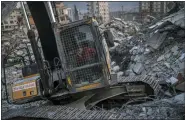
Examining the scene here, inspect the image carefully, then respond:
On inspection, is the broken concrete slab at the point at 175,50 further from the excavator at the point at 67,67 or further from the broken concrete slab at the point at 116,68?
the excavator at the point at 67,67

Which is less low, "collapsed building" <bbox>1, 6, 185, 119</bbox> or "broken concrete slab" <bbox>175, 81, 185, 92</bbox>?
"collapsed building" <bbox>1, 6, 185, 119</bbox>

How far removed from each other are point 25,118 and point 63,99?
80cm

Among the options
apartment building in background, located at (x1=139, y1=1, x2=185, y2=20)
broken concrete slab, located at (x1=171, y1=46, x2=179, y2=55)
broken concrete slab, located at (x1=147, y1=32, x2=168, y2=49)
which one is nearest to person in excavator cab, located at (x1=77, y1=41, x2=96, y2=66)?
broken concrete slab, located at (x1=171, y1=46, x2=179, y2=55)

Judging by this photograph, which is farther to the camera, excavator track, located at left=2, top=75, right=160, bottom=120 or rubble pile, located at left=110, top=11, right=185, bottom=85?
rubble pile, located at left=110, top=11, right=185, bottom=85

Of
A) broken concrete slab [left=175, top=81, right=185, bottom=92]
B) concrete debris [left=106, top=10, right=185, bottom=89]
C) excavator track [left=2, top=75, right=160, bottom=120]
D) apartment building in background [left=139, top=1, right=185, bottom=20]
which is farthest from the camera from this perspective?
apartment building in background [left=139, top=1, right=185, bottom=20]

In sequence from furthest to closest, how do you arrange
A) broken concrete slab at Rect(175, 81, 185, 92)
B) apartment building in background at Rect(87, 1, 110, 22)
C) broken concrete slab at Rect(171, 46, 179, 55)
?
apartment building in background at Rect(87, 1, 110, 22) < broken concrete slab at Rect(171, 46, 179, 55) < broken concrete slab at Rect(175, 81, 185, 92)

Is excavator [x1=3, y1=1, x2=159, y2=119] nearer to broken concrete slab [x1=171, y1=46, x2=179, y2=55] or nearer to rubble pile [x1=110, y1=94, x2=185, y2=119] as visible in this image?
rubble pile [x1=110, y1=94, x2=185, y2=119]

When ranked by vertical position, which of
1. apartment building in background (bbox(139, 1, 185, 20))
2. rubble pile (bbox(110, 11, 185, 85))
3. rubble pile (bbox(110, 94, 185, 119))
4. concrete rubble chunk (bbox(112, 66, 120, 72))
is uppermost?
apartment building in background (bbox(139, 1, 185, 20))

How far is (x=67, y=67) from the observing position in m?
4.39

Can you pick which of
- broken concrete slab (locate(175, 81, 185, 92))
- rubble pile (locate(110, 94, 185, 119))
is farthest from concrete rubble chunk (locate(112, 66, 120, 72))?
rubble pile (locate(110, 94, 185, 119))

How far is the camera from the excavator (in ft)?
14.3

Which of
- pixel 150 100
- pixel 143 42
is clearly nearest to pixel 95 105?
pixel 150 100

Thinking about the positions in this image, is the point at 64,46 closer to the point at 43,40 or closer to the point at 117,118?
the point at 43,40

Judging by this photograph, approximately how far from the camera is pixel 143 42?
9.78 metres
